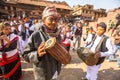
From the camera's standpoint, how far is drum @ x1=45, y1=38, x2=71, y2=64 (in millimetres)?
2037

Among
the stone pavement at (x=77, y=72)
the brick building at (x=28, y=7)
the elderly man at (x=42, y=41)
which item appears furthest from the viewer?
the brick building at (x=28, y=7)

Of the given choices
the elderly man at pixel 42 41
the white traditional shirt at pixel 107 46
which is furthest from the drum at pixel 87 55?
the elderly man at pixel 42 41

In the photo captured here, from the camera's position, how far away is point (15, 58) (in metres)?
3.79

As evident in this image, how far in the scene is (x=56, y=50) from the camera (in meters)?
2.17

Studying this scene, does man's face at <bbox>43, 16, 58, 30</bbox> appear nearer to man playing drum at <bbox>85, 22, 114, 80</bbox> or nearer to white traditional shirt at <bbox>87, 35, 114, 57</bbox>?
man playing drum at <bbox>85, 22, 114, 80</bbox>

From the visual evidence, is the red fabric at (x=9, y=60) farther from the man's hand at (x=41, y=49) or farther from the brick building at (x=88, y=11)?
the brick building at (x=88, y=11)

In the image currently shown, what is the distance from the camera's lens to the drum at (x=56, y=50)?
204 centimetres

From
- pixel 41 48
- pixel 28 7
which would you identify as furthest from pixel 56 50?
pixel 28 7

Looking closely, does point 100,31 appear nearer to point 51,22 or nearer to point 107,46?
point 107,46

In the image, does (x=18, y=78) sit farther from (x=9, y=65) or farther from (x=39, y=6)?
(x=39, y=6)

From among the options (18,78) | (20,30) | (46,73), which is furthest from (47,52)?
(20,30)

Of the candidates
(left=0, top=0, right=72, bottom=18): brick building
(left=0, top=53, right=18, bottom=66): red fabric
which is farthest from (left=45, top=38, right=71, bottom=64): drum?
(left=0, top=0, right=72, bottom=18): brick building

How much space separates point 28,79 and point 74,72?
5.40ft

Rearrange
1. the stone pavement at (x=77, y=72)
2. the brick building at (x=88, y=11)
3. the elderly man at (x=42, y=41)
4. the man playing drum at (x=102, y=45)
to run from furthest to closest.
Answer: the brick building at (x=88, y=11) < the stone pavement at (x=77, y=72) < the man playing drum at (x=102, y=45) < the elderly man at (x=42, y=41)
